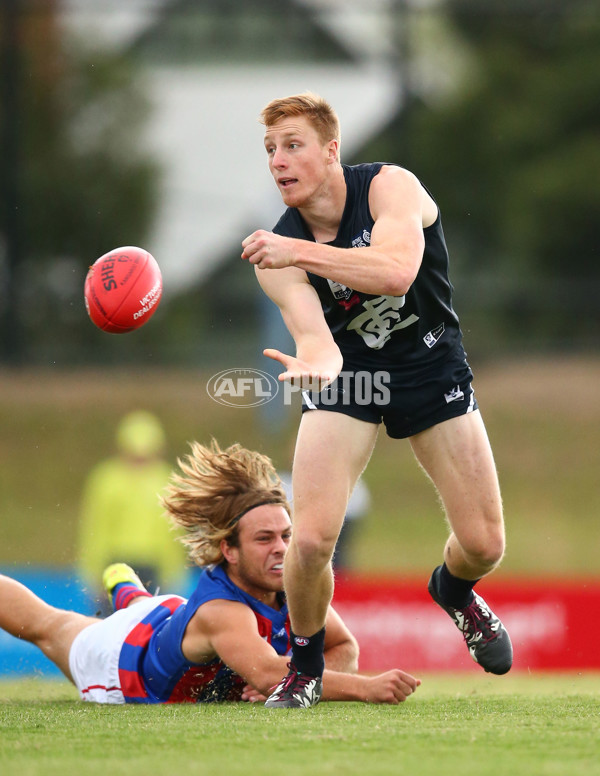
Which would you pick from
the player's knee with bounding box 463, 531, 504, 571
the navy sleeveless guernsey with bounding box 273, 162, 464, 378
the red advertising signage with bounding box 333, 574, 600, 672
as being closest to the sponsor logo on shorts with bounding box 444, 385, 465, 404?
the navy sleeveless guernsey with bounding box 273, 162, 464, 378

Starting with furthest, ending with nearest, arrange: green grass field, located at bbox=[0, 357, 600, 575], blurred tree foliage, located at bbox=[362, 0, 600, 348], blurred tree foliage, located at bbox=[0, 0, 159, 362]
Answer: blurred tree foliage, located at bbox=[362, 0, 600, 348], blurred tree foliage, located at bbox=[0, 0, 159, 362], green grass field, located at bbox=[0, 357, 600, 575]

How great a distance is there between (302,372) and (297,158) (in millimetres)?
964

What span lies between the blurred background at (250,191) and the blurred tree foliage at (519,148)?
5 centimetres

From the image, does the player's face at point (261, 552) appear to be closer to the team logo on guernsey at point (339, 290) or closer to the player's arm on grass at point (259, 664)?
the player's arm on grass at point (259, 664)

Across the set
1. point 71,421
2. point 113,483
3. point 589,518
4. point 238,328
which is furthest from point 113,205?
point 113,483

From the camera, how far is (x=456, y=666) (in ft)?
29.2

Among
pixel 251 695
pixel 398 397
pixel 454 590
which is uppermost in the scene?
pixel 398 397

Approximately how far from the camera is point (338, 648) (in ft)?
17.1

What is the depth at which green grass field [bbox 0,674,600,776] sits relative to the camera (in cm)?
314

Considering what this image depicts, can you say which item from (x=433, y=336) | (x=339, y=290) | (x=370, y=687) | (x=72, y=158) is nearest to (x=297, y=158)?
(x=339, y=290)

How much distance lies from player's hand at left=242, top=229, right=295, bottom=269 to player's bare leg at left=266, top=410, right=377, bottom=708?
745 mm

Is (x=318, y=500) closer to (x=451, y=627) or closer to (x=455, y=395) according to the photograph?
(x=455, y=395)

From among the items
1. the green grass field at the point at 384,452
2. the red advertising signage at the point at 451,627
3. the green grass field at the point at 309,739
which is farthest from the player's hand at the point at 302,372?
the green grass field at the point at 384,452

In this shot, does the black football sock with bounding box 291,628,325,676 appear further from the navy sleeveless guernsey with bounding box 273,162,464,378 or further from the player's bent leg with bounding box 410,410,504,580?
the navy sleeveless guernsey with bounding box 273,162,464,378
